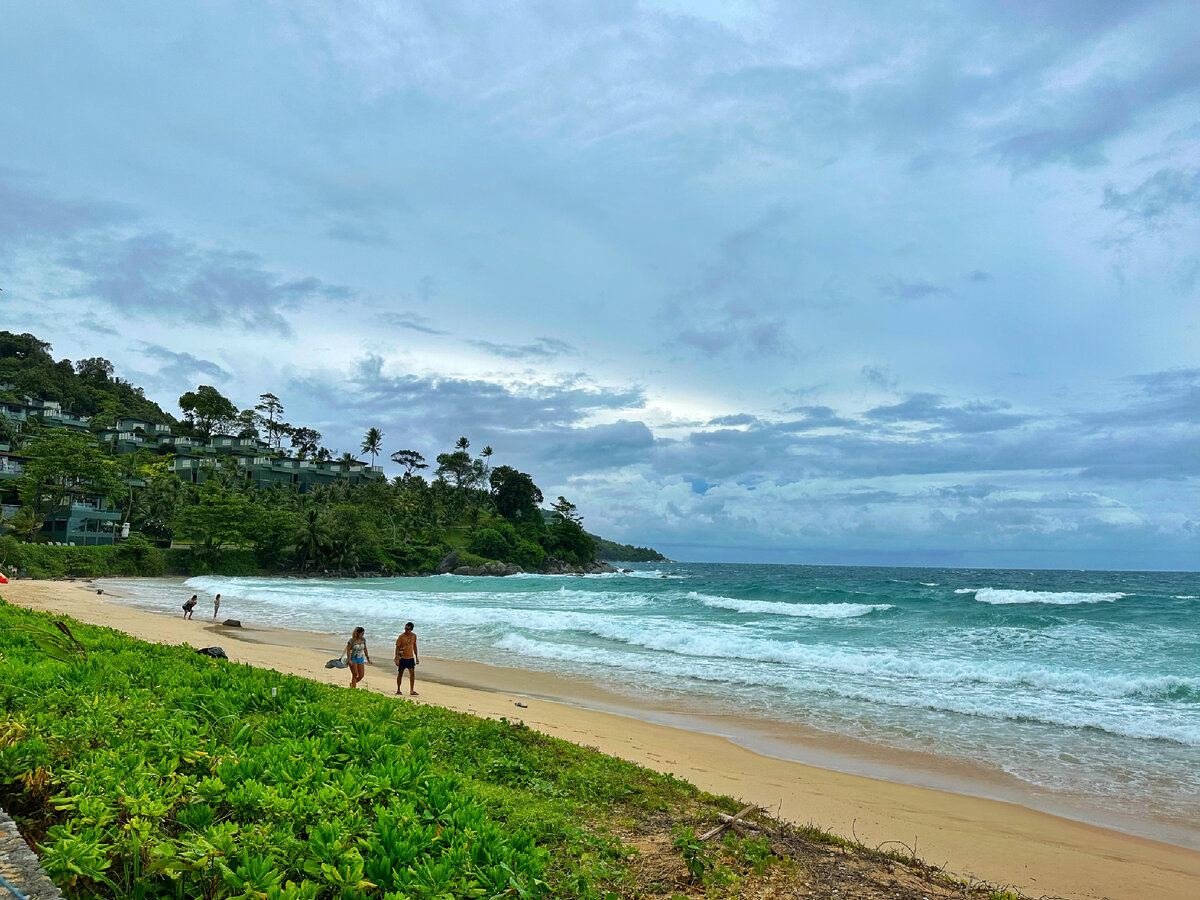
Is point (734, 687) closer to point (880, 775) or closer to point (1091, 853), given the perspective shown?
point (880, 775)

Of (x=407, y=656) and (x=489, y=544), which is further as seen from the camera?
(x=489, y=544)

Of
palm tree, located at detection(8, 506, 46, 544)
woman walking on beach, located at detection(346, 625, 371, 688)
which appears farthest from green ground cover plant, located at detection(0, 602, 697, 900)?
palm tree, located at detection(8, 506, 46, 544)

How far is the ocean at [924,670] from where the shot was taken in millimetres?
10383

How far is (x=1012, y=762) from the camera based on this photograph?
10.5 metres

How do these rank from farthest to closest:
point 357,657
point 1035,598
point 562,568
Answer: point 562,568 → point 1035,598 → point 357,657

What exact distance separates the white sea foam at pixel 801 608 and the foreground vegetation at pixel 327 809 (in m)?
27.6

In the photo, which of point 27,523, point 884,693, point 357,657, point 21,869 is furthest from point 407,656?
point 27,523

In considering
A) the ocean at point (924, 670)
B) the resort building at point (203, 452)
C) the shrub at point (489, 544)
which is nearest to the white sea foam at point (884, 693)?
the ocean at point (924, 670)

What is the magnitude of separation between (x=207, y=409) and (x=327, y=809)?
398ft

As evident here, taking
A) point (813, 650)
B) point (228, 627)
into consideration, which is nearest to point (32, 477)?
point (228, 627)

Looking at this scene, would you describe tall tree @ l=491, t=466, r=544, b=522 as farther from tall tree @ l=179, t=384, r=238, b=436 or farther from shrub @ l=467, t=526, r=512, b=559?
tall tree @ l=179, t=384, r=238, b=436

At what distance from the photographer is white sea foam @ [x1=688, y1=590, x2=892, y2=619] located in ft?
109

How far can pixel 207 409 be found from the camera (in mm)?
108750

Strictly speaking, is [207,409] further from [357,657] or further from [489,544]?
[357,657]
